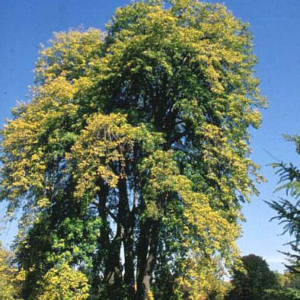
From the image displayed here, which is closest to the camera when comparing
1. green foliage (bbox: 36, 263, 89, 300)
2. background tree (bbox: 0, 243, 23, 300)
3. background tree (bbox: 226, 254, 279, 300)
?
green foliage (bbox: 36, 263, 89, 300)

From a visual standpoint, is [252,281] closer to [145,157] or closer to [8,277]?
[145,157]

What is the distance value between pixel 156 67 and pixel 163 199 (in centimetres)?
653

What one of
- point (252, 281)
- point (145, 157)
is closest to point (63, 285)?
point (145, 157)

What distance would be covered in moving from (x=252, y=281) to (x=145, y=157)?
17656 mm

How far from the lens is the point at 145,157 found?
57.8ft

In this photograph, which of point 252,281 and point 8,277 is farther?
point 252,281

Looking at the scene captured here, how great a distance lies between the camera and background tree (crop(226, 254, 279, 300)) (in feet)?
97.2

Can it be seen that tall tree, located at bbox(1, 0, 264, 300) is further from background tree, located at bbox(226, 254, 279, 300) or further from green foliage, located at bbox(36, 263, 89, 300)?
background tree, located at bbox(226, 254, 279, 300)

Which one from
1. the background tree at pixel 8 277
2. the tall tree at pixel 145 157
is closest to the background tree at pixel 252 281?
the tall tree at pixel 145 157

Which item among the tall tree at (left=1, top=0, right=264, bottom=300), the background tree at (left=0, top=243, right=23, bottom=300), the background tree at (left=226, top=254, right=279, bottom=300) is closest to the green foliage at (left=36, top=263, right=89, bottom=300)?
the tall tree at (left=1, top=0, right=264, bottom=300)

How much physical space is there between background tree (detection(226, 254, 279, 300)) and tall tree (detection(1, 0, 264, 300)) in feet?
40.8

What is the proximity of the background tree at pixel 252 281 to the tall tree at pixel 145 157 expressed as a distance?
12.4 metres

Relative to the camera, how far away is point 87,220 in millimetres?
18172

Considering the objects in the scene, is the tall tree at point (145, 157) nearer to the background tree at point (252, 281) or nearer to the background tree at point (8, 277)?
the background tree at point (8, 277)
